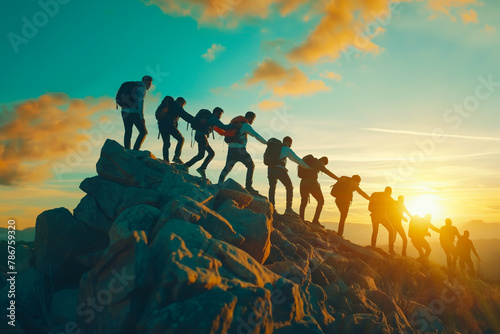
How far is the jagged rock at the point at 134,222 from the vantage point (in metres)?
6.38

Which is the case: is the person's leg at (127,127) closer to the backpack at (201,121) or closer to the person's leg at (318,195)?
the backpack at (201,121)

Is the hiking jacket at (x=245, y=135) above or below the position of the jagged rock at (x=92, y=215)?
above

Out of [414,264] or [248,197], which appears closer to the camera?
[248,197]

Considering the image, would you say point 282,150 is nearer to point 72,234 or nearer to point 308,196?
point 308,196

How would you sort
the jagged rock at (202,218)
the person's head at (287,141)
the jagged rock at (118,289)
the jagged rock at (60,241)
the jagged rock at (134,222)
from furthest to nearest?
1. the person's head at (287,141)
2. the jagged rock at (60,241)
3. the jagged rock at (202,218)
4. the jagged rock at (134,222)
5. the jagged rock at (118,289)

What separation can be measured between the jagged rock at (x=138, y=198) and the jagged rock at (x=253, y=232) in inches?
73.3

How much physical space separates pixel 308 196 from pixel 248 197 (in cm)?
498

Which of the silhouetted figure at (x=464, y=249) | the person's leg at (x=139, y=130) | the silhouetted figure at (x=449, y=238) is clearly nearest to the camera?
the person's leg at (x=139, y=130)

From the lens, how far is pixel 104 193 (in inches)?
340

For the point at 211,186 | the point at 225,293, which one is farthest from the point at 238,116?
the point at 225,293

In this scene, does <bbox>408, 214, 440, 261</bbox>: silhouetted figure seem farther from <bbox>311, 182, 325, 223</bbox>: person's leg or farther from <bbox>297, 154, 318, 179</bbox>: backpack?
<bbox>297, 154, 318, 179</bbox>: backpack

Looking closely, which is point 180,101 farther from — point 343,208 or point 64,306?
point 343,208

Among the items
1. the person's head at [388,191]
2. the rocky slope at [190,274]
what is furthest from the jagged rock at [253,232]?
the person's head at [388,191]

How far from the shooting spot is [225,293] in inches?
Answer: 191
